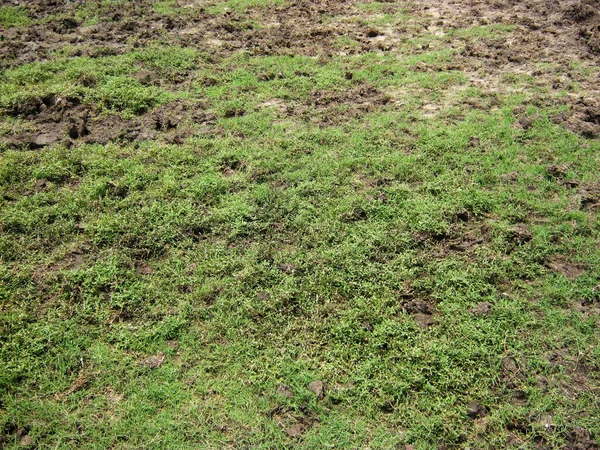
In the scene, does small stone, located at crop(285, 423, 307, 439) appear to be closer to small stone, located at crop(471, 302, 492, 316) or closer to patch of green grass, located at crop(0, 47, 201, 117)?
small stone, located at crop(471, 302, 492, 316)

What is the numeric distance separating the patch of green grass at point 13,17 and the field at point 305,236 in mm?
524

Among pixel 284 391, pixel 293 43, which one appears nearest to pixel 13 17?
pixel 293 43

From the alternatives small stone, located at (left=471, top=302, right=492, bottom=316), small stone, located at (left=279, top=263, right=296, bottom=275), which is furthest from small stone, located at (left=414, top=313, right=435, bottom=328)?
small stone, located at (left=279, top=263, right=296, bottom=275)

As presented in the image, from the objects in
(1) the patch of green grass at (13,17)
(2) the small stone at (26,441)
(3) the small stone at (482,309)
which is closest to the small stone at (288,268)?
(3) the small stone at (482,309)

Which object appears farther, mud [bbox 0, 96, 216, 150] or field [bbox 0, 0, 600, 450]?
Result: mud [bbox 0, 96, 216, 150]

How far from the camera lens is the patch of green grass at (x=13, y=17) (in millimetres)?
8430

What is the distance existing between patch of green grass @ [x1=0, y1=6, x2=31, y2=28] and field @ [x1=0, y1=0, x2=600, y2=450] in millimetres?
524

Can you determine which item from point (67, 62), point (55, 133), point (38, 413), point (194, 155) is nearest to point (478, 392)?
point (38, 413)

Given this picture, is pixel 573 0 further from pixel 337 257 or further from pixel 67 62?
pixel 67 62

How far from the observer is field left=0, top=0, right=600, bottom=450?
3.68 metres

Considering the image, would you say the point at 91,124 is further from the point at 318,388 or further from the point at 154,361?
the point at 318,388

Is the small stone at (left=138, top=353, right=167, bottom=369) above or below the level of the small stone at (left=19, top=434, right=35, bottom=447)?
above

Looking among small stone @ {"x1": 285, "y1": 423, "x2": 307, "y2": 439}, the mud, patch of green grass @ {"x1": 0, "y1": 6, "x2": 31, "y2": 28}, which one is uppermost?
patch of green grass @ {"x1": 0, "y1": 6, "x2": 31, "y2": 28}

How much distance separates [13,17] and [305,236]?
701cm
